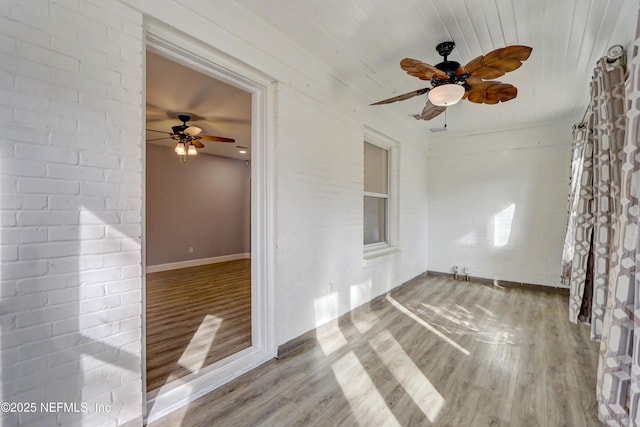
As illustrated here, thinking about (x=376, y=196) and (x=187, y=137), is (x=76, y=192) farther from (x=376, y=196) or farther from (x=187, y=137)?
(x=376, y=196)

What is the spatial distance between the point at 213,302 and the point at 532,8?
14.8 ft

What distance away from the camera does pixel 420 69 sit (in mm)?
2197

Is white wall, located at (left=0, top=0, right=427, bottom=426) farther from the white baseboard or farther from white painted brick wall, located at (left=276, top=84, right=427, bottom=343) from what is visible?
the white baseboard

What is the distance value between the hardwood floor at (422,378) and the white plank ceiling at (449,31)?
103 inches

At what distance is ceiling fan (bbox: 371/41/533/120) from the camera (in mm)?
1974

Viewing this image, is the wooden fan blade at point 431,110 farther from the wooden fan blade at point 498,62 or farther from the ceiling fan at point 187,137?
the ceiling fan at point 187,137

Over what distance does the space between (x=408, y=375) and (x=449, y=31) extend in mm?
2792

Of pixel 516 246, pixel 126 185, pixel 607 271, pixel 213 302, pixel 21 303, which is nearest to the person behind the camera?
pixel 21 303

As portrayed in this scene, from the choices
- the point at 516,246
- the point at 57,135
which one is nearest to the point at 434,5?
the point at 57,135

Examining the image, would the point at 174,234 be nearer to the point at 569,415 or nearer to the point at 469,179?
the point at 469,179

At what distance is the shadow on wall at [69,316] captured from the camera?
4.31 ft

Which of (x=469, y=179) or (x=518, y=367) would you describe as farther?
(x=469, y=179)

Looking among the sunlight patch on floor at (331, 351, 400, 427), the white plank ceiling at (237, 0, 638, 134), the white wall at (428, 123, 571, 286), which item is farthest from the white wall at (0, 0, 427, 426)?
the white wall at (428, 123, 571, 286)

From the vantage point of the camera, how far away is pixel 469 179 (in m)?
5.47
